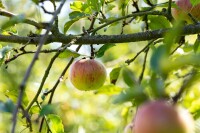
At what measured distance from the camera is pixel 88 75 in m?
1.44

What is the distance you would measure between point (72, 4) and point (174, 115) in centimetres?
85

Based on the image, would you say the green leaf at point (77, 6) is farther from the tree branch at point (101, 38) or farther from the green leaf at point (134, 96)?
the green leaf at point (134, 96)

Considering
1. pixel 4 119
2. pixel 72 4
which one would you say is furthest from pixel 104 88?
pixel 4 119

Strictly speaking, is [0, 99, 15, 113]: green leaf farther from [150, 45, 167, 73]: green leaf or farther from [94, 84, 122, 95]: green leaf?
[94, 84, 122, 95]: green leaf

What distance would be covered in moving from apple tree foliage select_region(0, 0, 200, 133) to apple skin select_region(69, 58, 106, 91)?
0.08ft

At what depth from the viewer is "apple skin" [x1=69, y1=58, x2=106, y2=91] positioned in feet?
4.70

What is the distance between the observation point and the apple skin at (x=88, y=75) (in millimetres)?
1433

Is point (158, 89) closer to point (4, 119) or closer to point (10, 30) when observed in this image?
point (10, 30)

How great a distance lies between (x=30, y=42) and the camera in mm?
1186

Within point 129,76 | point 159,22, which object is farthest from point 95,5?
point 129,76

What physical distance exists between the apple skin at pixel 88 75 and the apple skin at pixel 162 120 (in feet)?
2.60

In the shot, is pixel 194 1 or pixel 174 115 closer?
pixel 174 115

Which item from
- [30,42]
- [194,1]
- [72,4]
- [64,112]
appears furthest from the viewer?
[64,112]

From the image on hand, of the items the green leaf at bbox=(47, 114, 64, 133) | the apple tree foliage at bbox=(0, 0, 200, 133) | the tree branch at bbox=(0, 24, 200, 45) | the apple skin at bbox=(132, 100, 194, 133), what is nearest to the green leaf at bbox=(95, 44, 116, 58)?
the apple tree foliage at bbox=(0, 0, 200, 133)
